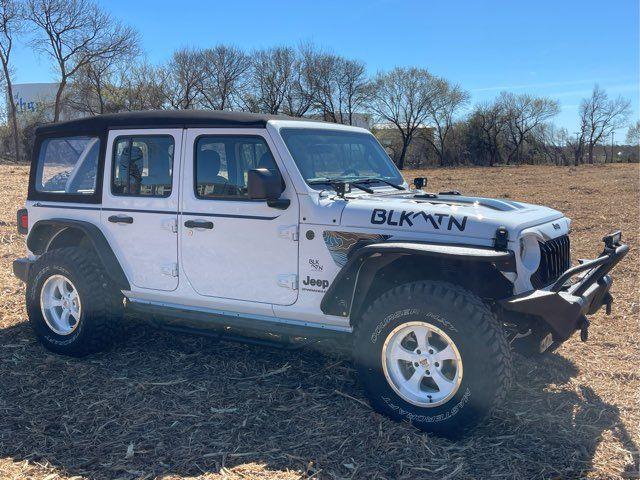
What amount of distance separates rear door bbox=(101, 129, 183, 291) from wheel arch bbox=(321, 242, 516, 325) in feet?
4.53

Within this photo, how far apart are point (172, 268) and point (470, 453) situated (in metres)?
2.42

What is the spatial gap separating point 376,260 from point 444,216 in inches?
19.2

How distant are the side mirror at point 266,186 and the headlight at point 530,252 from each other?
1.47 meters

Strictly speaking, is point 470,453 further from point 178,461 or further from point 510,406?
point 178,461

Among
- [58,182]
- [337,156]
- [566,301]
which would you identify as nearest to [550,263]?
[566,301]

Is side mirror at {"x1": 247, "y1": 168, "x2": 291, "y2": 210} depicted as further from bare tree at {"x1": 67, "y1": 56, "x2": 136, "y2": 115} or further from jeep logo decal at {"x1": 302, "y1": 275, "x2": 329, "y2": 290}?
bare tree at {"x1": 67, "y1": 56, "x2": 136, "y2": 115}

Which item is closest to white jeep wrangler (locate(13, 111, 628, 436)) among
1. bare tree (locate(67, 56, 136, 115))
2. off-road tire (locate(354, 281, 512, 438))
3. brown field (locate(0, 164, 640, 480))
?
off-road tire (locate(354, 281, 512, 438))

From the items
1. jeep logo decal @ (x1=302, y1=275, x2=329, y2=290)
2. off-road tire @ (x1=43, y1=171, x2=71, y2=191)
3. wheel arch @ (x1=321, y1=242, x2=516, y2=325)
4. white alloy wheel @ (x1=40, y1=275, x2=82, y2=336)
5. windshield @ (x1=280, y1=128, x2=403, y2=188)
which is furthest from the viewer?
off-road tire @ (x1=43, y1=171, x2=71, y2=191)

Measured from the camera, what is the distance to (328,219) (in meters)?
3.98

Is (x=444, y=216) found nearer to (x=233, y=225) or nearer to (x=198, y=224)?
(x=233, y=225)

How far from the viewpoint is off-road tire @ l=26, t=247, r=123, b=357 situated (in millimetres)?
4855

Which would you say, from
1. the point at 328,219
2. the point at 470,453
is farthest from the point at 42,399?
the point at 470,453

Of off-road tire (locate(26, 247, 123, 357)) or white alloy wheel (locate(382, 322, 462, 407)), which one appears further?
off-road tire (locate(26, 247, 123, 357))

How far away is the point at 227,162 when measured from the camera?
448 centimetres
